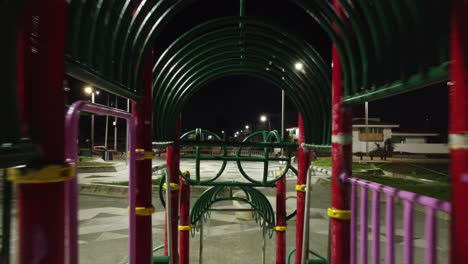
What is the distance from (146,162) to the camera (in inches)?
99.3

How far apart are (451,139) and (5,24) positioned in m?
1.34

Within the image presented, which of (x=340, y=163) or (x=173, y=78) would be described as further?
(x=173, y=78)

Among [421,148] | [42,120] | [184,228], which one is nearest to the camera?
[42,120]

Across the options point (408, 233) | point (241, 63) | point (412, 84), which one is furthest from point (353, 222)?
point (241, 63)

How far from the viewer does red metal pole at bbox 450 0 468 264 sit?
101cm

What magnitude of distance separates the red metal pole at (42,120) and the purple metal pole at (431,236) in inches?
53.6

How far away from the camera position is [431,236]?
1.34 meters

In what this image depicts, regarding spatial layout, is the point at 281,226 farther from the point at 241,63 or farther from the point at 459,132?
the point at 459,132

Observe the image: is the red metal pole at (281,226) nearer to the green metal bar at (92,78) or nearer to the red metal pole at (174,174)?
the red metal pole at (174,174)

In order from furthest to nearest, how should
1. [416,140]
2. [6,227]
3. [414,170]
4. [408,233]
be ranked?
[416,140] < [414,170] < [408,233] < [6,227]

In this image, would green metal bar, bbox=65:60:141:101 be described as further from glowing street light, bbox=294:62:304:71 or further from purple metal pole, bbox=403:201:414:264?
glowing street light, bbox=294:62:304:71

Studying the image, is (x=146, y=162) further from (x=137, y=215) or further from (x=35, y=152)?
(x=35, y=152)

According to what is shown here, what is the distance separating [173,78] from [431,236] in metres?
2.90

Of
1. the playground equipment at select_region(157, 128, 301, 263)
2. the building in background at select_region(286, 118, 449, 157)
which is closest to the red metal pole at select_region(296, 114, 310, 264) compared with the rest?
the playground equipment at select_region(157, 128, 301, 263)
